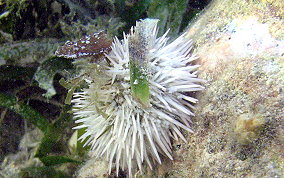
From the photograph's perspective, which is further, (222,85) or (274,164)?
(222,85)

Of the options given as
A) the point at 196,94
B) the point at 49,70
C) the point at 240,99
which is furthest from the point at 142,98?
Answer: the point at 49,70

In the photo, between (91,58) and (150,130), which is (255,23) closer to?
(150,130)

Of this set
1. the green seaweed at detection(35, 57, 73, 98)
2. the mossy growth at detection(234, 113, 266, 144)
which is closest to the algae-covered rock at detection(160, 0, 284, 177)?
the mossy growth at detection(234, 113, 266, 144)

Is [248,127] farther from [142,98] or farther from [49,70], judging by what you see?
[49,70]

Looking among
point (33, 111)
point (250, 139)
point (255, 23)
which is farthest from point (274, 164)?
point (33, 111)

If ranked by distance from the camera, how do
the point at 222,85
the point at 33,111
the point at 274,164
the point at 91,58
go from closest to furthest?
the point at 274,164 < the point at 222,85 < the point at 91,58 < the point at 33,111

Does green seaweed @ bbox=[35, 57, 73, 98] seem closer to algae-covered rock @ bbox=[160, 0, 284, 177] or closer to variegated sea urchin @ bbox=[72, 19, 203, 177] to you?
variegated sea urchin @ bbox=[72, 19, 203, 177]

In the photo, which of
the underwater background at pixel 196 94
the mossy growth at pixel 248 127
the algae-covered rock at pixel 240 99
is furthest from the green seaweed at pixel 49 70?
the mossy growth at pixel 248 127
